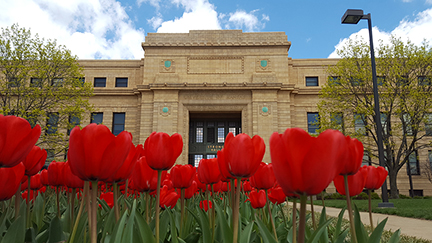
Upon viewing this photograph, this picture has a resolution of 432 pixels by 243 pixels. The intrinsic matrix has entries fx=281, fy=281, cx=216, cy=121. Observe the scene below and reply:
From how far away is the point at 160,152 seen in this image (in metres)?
1.33

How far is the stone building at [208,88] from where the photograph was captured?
26.5 m

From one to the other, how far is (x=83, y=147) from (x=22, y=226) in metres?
0.56

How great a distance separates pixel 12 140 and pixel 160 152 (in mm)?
581

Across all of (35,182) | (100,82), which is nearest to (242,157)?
(35,182)

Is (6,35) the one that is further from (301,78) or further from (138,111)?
(301,78)

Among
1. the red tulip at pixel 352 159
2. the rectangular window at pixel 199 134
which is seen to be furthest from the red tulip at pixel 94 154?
the rectangular window at pixel 199 134

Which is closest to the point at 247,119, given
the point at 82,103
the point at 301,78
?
the point at 301,78

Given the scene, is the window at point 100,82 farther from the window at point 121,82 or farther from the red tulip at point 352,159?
the red tulip at point 352,159

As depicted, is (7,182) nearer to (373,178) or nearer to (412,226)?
(373,178)

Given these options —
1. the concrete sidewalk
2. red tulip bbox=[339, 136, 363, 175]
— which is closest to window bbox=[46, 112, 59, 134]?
the concrete sidewalk

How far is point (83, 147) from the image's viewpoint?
0.92 metres

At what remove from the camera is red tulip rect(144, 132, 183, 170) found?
1321mm

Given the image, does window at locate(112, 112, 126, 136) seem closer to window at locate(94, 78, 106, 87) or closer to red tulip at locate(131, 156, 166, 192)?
window at locate(94, 78, 106, 87)

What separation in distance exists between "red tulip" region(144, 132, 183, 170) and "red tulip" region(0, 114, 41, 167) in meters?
0.48
